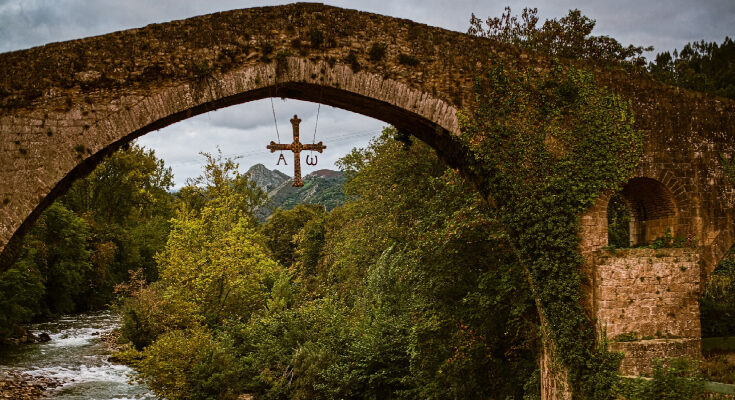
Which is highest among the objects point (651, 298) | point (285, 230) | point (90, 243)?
point (285, 230)

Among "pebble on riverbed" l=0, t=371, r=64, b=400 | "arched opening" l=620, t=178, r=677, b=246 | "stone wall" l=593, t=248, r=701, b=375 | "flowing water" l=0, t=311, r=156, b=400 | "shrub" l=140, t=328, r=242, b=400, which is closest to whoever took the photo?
"stone wall" l=593, t=248, r=701, b=375

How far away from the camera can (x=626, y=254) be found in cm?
712

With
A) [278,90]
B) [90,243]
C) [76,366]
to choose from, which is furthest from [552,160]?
[90,243]

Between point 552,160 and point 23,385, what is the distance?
13428 millimetres

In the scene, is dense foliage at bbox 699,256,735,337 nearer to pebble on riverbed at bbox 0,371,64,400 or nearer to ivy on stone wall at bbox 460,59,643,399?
ivy on stone wall at bbox 460,59,643,399

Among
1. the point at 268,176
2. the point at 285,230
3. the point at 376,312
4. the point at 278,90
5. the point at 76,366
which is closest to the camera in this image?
the point at 278,90

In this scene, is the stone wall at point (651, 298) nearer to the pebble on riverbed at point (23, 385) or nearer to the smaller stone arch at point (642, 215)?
the smaller stone arch at point (642, 215)

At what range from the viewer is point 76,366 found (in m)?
15.3

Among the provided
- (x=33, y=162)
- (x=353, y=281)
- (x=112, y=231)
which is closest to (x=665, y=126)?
(x=33, y=162)

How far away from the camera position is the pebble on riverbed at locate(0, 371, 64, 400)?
489 inches

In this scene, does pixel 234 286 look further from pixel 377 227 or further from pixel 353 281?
pixel 377 227

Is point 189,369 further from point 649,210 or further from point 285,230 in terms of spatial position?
point 285,230

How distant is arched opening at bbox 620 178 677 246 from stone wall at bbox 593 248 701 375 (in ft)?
2.80

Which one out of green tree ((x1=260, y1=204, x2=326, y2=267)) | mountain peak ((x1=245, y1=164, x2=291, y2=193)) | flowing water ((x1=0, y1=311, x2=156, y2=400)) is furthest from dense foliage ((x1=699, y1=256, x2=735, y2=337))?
mountain peak ((x1=245, y1=164, x2=291, y2=193))
